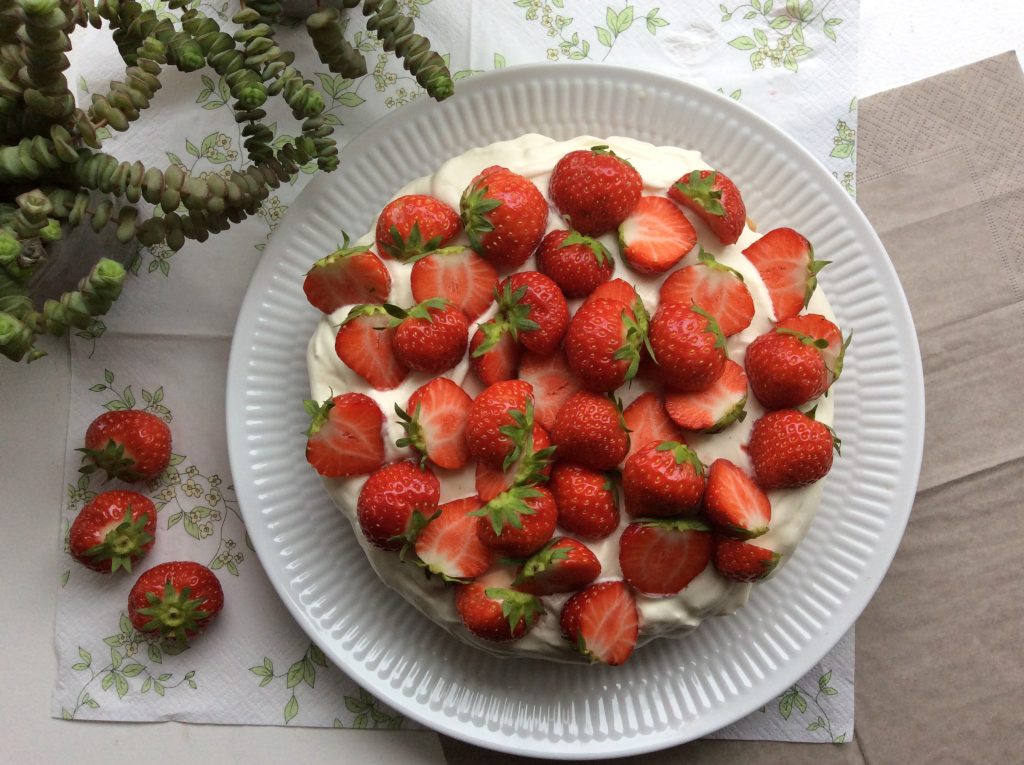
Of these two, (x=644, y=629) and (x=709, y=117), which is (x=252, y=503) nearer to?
(x=644, y=629)

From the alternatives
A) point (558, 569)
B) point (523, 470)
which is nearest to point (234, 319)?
point (523, 470)

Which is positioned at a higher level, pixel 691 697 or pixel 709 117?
pixel 709 117

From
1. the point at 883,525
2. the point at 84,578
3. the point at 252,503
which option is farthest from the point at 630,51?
the point at 84,578

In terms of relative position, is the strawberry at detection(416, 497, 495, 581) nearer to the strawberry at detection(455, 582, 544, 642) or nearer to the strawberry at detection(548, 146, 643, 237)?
the strawberry at detection(455, 582, 544, 642)

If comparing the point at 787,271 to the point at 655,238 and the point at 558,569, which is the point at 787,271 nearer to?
the point at 655,238

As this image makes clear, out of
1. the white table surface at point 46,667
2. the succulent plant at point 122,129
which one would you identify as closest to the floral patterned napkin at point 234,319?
the white table surface at point 46,667

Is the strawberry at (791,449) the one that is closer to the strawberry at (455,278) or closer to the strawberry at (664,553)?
the strawberry at (664,553)

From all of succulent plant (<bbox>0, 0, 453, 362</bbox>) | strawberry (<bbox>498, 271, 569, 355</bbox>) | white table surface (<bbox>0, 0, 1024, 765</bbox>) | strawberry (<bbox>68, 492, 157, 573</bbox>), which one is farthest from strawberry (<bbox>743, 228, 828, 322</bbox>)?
strawberry (<bbox>68, 492, 157, 573</bbox>)
